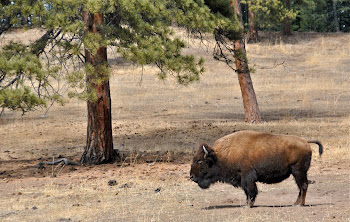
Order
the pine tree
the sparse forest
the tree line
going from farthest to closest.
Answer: the pine tree < the tree line < the sparse forest

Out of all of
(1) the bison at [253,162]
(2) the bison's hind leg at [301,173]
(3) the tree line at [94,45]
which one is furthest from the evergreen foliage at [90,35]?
(2) the bison's hind leg at [301,173]

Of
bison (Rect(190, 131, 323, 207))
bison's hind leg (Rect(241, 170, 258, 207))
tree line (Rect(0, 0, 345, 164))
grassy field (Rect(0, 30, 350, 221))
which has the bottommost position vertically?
grassy field (Rect(0, 30, 350, 221))

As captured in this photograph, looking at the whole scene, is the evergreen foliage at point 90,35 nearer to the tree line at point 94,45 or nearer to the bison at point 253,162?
the tree line at point 94,45

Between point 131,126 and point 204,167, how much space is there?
1372cm

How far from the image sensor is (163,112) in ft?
87.0

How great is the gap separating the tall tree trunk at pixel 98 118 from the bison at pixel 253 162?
576 centimetres

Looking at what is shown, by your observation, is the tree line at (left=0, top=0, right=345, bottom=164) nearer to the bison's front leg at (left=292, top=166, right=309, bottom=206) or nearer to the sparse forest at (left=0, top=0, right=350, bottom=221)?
the sparse forest at (left=0, top=0, right=350, bottom=221)

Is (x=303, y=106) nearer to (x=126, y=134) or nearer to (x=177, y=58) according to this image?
(x=126, y=134)

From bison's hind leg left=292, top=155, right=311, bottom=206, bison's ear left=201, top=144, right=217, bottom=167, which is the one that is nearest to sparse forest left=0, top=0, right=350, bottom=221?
bison's hind leg left=292, top=155, right=311, bottom=206

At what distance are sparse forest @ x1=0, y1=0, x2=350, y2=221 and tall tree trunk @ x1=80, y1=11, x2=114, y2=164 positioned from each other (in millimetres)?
27

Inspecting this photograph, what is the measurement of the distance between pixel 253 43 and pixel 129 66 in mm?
11656

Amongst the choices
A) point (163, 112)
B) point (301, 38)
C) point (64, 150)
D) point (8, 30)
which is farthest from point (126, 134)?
point (301, 38)

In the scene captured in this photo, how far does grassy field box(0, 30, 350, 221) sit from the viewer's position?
9.59 metres

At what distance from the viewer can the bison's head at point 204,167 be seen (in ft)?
29.9
